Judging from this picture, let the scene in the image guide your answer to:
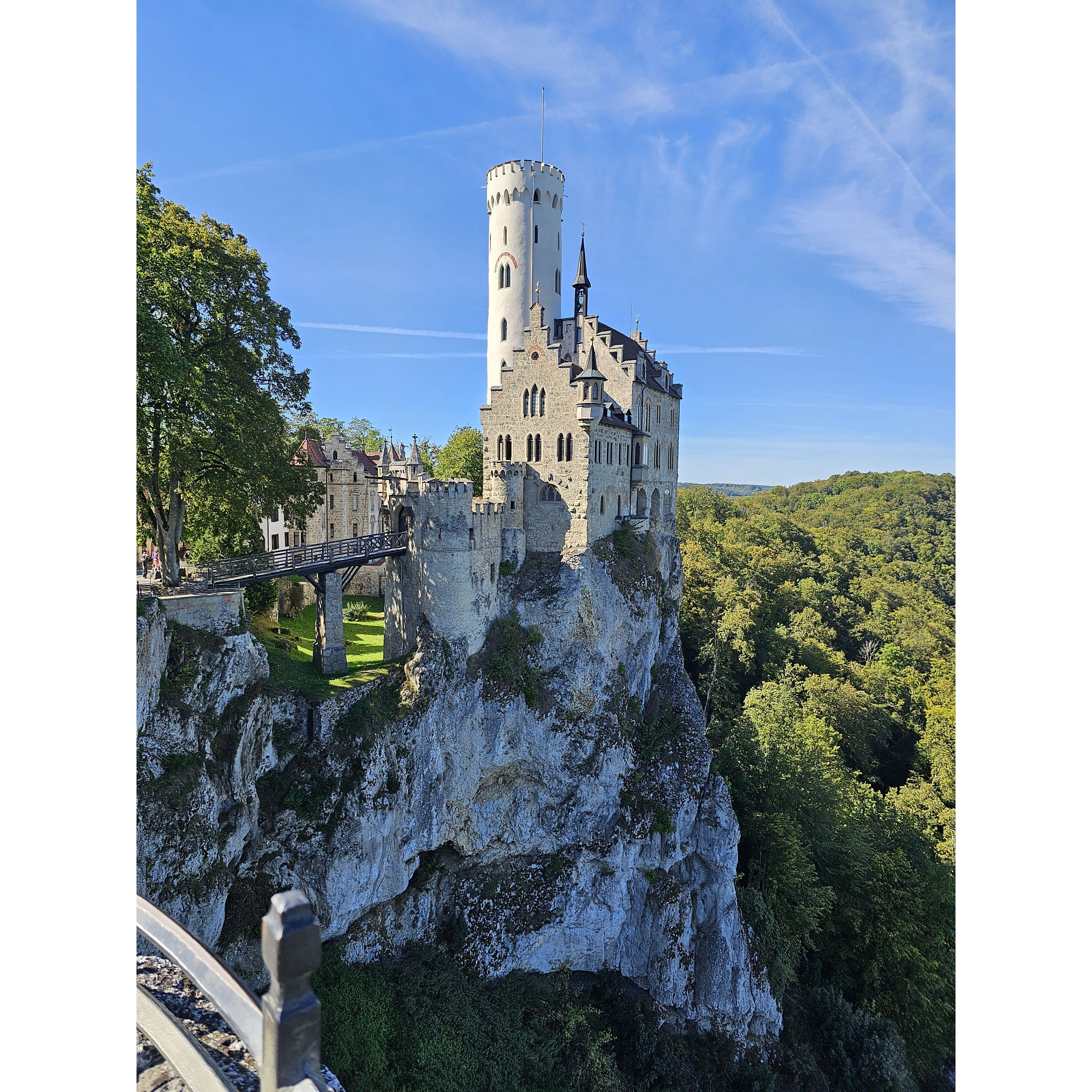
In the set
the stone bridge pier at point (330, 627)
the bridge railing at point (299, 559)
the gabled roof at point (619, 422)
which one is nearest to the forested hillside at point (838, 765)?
the gabled roof at point (619, 422)

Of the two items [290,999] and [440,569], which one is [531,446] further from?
[290,999]

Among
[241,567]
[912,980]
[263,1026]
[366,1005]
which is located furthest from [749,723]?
[263,1026]

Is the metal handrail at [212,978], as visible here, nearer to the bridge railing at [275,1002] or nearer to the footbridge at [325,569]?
the bridge railing at [275,1002]

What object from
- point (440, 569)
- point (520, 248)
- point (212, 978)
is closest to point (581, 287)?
point (520, 248)

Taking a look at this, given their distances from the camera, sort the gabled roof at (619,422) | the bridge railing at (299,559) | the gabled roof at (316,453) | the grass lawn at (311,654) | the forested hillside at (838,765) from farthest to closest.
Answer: the gabled roof at (316,453) → the forested hillside at (838,765) → the gabled roof at (619,422) → the grass lawn at (311,654) → the bridge railing at (299,559)

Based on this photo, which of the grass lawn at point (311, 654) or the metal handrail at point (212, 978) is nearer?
the metal handrail at point (212, 978)

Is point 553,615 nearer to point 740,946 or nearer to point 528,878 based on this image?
point 528,878
